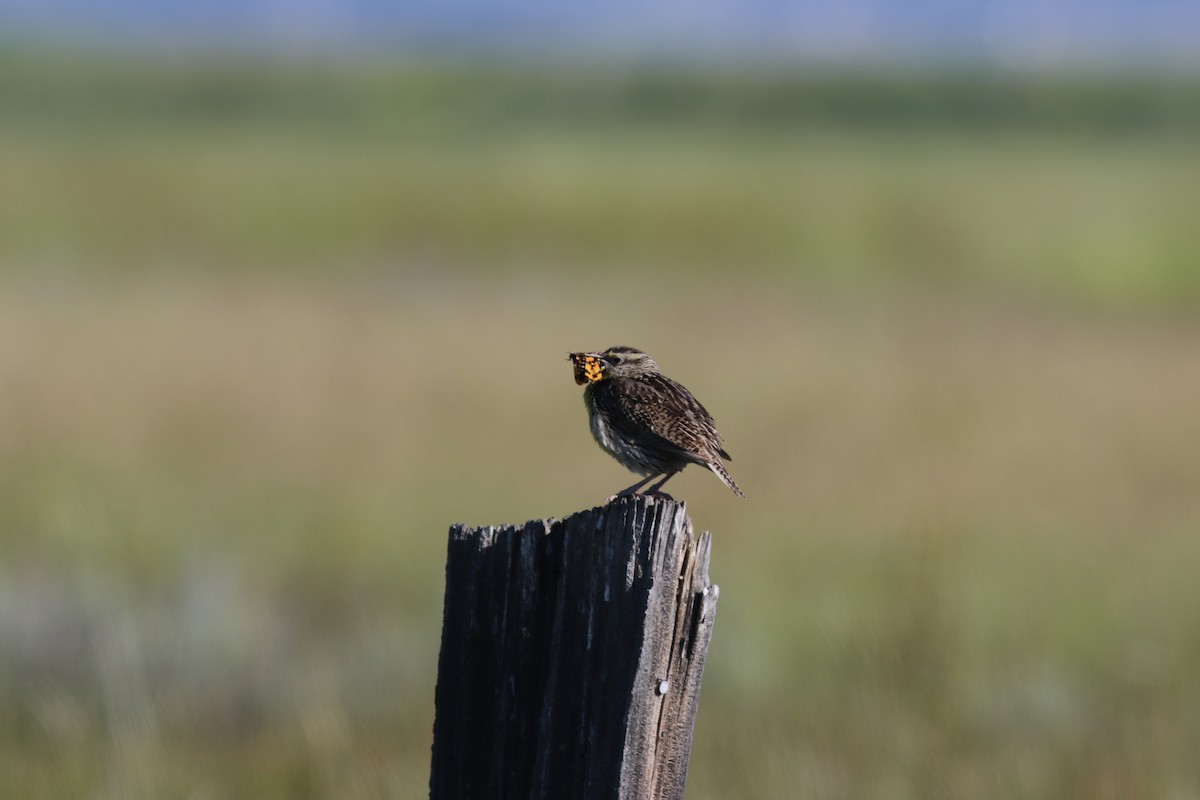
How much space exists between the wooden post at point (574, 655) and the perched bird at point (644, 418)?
47.1 inches

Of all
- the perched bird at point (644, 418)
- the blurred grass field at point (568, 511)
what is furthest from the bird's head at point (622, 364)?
the blurred grass field at point (568, 511)

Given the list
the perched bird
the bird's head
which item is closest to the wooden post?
the perched bird

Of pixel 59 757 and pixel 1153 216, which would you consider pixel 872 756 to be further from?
pixel 1153 216

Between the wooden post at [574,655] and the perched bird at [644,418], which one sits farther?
the perched bird at [644,418]

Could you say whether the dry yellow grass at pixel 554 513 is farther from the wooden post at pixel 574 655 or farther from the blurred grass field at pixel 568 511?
the wooden post at pixel 574 655

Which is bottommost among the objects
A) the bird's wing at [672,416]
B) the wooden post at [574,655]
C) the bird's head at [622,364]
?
the wooden post at [574,655]

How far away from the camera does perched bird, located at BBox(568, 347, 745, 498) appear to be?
462 cm

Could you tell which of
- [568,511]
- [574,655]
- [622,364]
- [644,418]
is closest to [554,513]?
[568,511]

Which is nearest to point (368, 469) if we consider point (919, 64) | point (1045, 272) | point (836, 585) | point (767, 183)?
point (836, 585)

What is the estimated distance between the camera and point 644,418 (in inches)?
184

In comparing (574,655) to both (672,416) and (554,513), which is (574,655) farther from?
(554,513)

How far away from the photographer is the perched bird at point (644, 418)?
4.62 meters

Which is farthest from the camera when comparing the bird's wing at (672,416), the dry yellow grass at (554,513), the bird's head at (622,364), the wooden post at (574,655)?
the dry yellow grass at (554,513)

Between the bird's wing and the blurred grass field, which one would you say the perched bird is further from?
the blurred grass field
